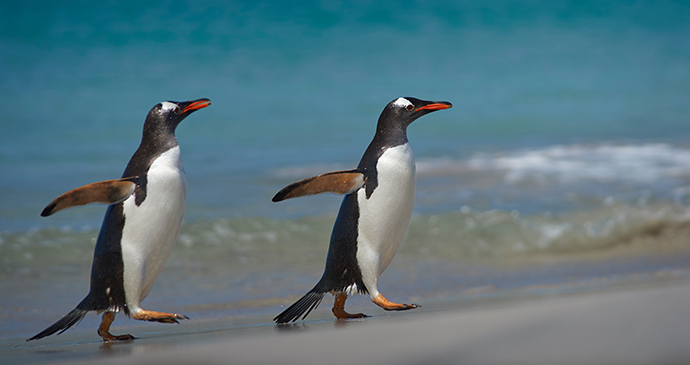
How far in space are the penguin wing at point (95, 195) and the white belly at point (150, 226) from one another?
0.20 ft

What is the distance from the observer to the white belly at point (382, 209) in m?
3.00

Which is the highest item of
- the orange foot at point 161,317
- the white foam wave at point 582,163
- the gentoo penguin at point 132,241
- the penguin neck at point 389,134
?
the white foam wave at point 582,163

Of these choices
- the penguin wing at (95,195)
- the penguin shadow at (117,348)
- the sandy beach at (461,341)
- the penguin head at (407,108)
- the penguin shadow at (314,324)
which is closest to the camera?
the sandy beach at (461,341)

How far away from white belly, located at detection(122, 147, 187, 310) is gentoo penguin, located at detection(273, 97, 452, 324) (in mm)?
663

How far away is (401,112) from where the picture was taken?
318cm

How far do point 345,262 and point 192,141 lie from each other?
13.8m

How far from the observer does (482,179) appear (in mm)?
9109

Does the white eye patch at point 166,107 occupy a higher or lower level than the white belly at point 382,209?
higher

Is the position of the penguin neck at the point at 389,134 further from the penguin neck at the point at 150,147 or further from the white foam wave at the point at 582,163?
the white foam wave at the point at 582,163

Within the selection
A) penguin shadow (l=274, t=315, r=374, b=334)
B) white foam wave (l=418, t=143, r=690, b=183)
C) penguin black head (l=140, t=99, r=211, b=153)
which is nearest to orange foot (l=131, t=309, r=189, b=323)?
penguin shadow (l=274, t=315, r=374, b=334)

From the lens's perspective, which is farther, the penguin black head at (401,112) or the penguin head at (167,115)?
the penguin black head at (401,112)

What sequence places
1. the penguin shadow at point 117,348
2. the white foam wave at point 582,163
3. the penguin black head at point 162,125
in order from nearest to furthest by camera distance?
1. the penguin shadow at point 117,348
2. the penguin black head at point 162,125
3. the white foam wave at point 582,163

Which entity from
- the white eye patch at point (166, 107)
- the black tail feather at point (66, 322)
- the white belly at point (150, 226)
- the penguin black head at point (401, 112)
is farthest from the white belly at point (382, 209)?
the black tail feather at point (66, 322)

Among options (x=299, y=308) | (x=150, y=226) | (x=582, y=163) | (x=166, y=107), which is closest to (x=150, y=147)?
(x=166, y=107)
